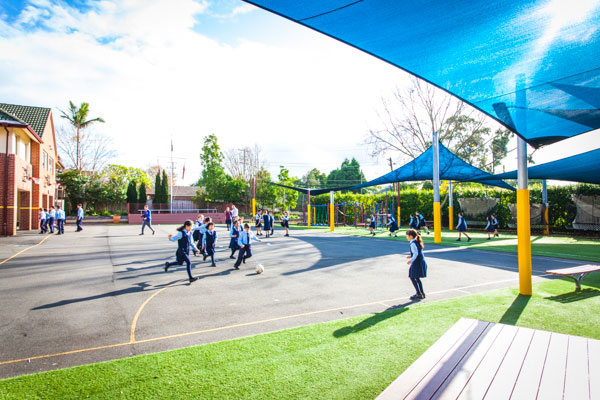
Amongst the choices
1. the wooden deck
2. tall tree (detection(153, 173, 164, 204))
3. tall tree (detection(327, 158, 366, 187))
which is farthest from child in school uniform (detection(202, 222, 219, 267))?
tall tree (detection(327, 158, 366, 187))

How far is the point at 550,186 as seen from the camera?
2394cm

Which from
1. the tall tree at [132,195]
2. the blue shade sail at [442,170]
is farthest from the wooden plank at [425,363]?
the tall tree at [132,195]

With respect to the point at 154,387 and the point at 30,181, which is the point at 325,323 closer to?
the point at 154,387

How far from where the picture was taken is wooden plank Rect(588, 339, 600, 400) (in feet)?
8.72

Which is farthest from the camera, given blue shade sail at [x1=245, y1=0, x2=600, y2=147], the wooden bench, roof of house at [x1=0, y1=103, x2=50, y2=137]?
roof of house at [x1=0, y1=103, x2=50, y2=137]

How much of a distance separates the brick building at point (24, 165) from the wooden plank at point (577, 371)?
26.2 m

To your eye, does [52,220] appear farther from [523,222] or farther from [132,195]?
[523,222]

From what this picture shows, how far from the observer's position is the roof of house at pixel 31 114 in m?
26.3

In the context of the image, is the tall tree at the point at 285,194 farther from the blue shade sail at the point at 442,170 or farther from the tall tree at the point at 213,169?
the blue shade sail at the point at 442,170

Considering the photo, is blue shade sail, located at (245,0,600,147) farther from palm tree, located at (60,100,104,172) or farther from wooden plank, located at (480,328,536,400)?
palm tree, located at (60,100,104,172)

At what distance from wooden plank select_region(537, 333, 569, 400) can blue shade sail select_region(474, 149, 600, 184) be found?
1117cm

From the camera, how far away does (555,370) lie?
3051 millimetres

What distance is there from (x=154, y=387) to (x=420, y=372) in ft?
8.99

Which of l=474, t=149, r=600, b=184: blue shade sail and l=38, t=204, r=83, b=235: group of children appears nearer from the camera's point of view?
l=474, t=149, r=600, b=184: blue shade sail
